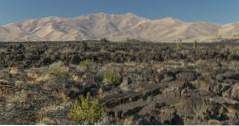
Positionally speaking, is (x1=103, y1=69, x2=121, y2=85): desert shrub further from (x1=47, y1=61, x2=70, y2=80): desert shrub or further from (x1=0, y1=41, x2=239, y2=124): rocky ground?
→ (x1=47, y1=61, x2=70, y2=80): desert shrub

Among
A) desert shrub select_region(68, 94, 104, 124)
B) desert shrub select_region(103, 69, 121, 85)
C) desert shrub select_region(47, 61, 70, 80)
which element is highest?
desert shrub select_region(47, 61, 70, 80)

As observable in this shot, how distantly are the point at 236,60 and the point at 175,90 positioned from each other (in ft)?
55.2

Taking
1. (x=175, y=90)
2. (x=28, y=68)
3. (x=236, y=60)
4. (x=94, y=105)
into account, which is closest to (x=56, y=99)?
(x=94, y=105)

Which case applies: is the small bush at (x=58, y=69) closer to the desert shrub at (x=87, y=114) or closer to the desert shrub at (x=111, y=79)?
the desert shrub at (x=111, y=79)

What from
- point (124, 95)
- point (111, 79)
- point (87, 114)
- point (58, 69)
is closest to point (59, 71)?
point (58, 69)

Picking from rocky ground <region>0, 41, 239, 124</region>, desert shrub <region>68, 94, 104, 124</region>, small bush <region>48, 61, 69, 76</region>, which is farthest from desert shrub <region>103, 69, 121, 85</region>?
desert shrub <region>68, 94, 104, 124</region>

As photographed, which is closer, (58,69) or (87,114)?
(87,114)

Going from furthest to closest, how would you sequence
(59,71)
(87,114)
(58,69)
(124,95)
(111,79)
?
(58,69) → (59,71) → (111,79) → (124,95) → (87,114)

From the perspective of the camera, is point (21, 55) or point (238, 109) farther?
point (21, 55)

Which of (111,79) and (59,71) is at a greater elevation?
(59,71)

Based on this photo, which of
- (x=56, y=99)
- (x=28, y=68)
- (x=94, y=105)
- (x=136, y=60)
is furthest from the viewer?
(x=136, y=60)

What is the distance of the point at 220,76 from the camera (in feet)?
76.5

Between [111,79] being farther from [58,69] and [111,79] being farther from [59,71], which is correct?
[58,69]

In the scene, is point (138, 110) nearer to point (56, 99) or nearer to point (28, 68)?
point (56, 99)
